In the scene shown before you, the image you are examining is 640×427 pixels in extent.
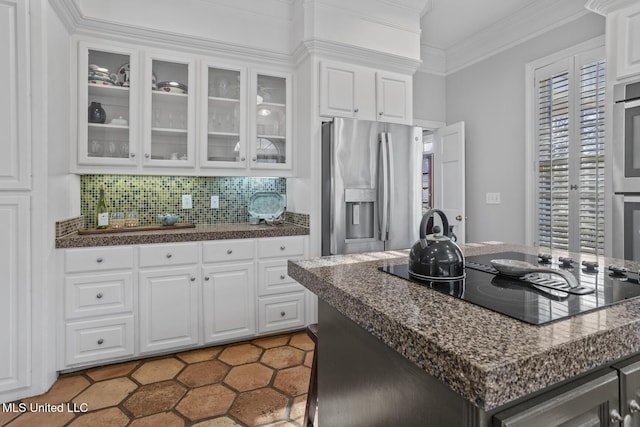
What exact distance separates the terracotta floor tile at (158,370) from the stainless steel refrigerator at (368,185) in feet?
4.49

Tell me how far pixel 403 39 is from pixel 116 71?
2.45 m

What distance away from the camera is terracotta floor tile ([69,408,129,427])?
1785 mm

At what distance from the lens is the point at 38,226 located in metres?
2.00

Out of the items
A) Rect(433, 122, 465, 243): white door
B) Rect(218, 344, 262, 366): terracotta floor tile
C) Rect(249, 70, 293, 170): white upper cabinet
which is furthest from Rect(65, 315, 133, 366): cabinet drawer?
Rect(433, 122, 465, 243): white door

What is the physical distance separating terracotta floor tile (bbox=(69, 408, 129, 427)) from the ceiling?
399 cm

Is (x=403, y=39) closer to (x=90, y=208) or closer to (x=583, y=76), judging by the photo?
(x=583, y=76)

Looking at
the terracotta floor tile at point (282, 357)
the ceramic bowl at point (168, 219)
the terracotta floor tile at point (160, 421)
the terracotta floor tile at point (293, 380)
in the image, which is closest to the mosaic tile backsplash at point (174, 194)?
the ceramic bowl at point (168, 219)

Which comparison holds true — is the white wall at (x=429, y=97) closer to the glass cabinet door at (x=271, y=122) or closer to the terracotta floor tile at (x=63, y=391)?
the glass cabinet door at (x=271, y=122)

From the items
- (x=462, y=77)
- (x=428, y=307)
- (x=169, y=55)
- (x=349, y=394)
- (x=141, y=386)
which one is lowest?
(x=141, y=386)

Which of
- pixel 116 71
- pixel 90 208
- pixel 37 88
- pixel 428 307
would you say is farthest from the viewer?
pixel 90 208

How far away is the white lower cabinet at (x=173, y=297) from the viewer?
2.26 meters

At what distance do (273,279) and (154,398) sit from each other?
1140mm

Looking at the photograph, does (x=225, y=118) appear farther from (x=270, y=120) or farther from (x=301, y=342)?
(x=301, y=342)

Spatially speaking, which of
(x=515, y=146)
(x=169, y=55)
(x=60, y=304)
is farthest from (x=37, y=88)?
(x=515, y=146)
